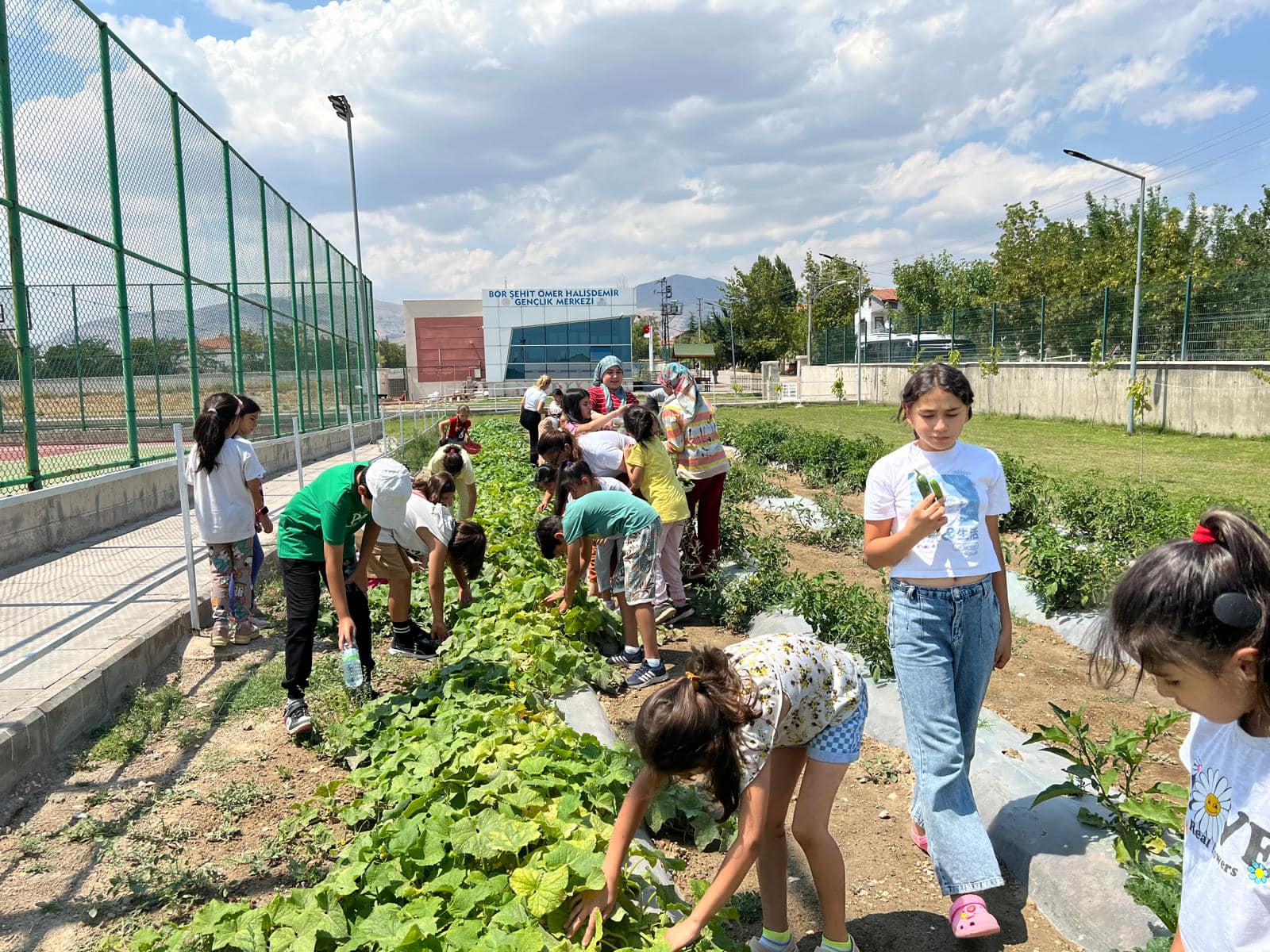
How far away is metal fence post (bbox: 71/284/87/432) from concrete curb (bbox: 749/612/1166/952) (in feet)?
25.2

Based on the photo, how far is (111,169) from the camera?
818 centimetres

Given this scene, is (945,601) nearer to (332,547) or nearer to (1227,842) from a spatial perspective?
(1227,842)

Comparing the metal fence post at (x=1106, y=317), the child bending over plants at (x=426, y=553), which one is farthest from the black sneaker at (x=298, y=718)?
the metal fence post at (x=1106, y=317)

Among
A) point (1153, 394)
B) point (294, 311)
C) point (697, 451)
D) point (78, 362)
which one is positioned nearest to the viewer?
point (697, 451)

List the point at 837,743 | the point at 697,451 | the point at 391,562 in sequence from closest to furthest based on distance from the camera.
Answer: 1. the point at 837,743
2. the point at 391,562
3. the point at 697,451

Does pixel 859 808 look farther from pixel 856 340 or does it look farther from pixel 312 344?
pixel 856 340

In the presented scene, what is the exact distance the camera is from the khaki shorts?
514 centimetres

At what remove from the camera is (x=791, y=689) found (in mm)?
2305

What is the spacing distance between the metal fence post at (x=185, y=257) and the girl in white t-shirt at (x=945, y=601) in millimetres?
9066

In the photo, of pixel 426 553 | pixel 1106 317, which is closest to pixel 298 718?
pixel 426 553

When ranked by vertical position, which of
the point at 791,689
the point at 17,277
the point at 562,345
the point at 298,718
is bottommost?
the point at 298,718

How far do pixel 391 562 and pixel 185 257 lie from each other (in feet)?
22.3

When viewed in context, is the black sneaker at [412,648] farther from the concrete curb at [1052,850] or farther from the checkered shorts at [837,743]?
the checkered shorts at [837,743]

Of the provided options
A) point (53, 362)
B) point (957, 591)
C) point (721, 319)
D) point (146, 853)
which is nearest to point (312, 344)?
point (53, 362)
